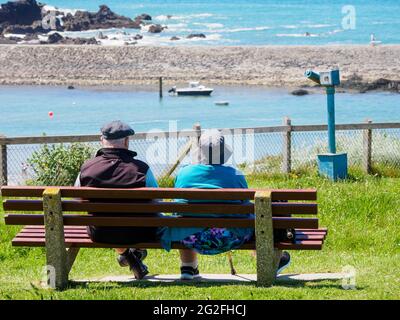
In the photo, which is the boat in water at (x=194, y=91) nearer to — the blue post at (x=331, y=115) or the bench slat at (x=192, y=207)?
the blue post at (x=331, y=115)

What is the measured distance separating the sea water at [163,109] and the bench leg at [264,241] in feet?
94.7

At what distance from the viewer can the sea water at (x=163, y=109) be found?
1572 inches

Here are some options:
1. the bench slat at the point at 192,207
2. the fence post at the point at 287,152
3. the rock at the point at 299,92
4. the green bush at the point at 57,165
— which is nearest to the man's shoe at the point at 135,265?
the bench slat at the point at 192,207

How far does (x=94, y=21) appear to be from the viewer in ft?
315

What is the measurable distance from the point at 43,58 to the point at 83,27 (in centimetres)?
2986

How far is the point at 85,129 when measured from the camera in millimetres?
37938

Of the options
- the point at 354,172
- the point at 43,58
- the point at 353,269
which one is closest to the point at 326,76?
the point at 354,172

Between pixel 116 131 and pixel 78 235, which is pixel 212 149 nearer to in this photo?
pixel 116 131

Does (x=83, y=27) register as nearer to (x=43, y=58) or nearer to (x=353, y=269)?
(x=43, y=58)

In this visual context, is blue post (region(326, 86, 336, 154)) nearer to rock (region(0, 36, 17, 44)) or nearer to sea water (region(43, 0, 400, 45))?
sea water (region(43, 0, 400, 45))

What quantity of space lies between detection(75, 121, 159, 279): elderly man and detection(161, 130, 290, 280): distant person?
0.23 metres

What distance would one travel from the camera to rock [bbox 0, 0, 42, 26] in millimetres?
92062

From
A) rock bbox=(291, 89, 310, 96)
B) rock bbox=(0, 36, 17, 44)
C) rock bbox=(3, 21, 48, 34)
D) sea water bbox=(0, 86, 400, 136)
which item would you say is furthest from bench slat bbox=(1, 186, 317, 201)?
rock bbox=(3, 21, 48, 34)

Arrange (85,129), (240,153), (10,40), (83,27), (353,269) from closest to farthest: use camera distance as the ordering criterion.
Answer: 1. (353,269)
2. (240,153)
3. (85,129)
4. (10,40)
5. (83,27)
